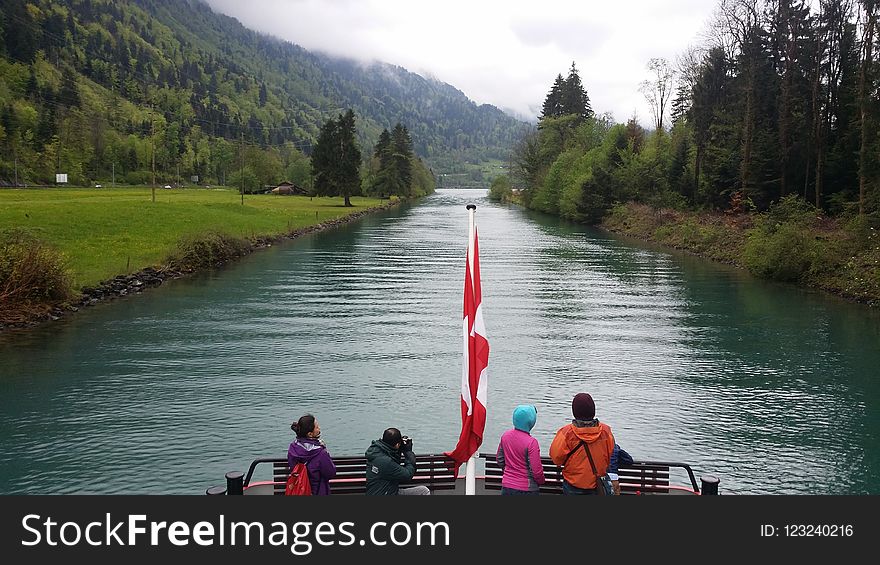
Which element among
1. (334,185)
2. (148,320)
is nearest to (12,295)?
(148,320)

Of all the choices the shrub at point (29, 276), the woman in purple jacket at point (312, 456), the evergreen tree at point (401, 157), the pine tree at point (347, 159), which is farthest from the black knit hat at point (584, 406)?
the evergreen tree at point (401, 157)

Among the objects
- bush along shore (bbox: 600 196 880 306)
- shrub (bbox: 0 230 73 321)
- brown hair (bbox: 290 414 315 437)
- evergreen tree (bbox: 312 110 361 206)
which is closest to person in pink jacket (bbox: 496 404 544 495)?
brown hair (bbox: 290 414 315 437)

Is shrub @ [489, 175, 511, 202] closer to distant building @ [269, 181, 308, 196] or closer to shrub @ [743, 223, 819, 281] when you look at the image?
distant building @ [269, 181, 308, 196]

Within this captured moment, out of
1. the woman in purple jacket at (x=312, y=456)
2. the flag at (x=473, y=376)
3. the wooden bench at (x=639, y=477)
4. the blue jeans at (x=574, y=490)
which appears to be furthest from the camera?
the wooden bench at (x=639, y=477)

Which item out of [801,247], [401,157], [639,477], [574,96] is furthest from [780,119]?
[401,157]

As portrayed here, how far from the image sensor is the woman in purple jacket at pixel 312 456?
29.7ft

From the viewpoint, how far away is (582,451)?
28.3ft

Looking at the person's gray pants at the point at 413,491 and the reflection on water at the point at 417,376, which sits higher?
the person's gray pants at the point at 413,491

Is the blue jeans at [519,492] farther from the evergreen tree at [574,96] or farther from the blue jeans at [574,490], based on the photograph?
the evergreen tree at [574,96]

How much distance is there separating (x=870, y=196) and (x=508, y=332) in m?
25.3

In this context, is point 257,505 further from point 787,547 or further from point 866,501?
point 866,501

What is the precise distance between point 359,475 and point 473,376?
93.3 inches

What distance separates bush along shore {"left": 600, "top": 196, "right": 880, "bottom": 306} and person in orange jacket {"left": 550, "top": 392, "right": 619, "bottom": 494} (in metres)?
29.6

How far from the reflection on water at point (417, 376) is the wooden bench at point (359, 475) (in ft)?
10.6
